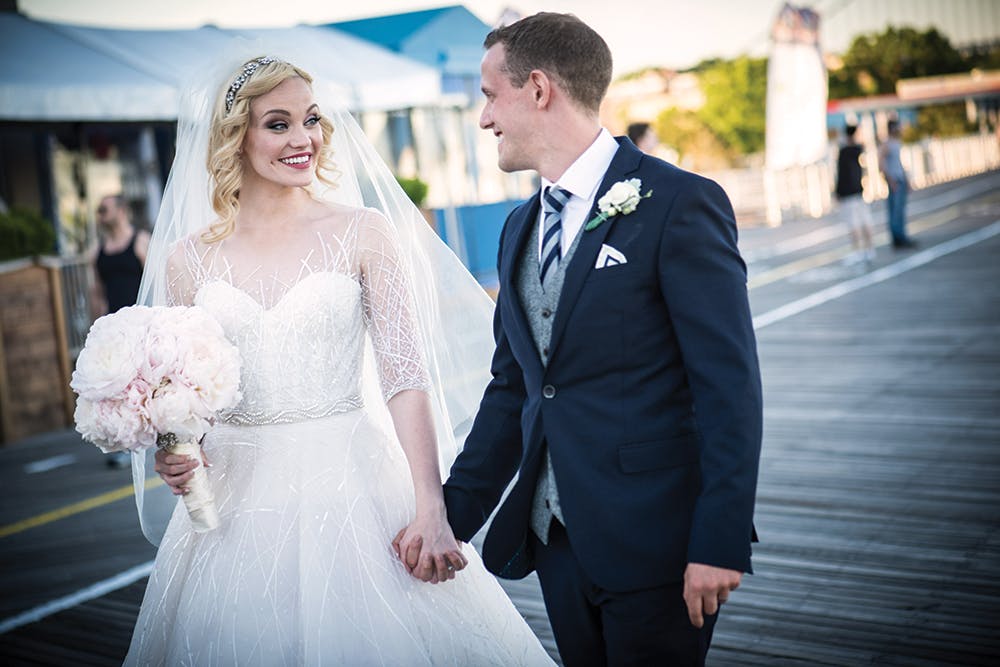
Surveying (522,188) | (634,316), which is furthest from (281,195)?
(522,188)

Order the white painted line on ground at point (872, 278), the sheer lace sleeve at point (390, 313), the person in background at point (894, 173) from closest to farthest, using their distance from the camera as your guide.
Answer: the sheer lace sleeve at point (390, 313) → the white painted line on ground at point (872, 278) → the person in background at point (894, 173)

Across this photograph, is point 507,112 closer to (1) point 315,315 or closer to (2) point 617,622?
(1) point 315,315

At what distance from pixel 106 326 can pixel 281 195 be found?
0.62m

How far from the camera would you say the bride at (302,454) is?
2.53 meters

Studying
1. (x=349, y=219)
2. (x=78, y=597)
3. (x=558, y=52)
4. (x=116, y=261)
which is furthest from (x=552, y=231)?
(x=116, y=261)

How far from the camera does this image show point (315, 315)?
2680 millimetres

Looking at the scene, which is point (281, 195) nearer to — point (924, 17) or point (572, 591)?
point (572, 591)

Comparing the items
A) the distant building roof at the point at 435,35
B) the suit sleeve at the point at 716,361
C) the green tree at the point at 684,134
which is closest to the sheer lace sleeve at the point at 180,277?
the suit sleeve at the point at 716,361

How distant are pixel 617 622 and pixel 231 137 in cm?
161

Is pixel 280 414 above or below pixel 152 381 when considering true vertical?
below

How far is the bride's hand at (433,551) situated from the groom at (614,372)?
14 cm

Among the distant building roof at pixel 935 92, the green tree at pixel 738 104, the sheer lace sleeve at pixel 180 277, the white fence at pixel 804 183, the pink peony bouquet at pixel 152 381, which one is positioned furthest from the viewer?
the green tree at pixel 738 104

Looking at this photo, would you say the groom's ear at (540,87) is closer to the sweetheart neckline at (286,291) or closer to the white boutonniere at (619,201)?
the white boutonniere at (619,201)

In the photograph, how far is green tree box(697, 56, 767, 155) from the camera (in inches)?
2813
